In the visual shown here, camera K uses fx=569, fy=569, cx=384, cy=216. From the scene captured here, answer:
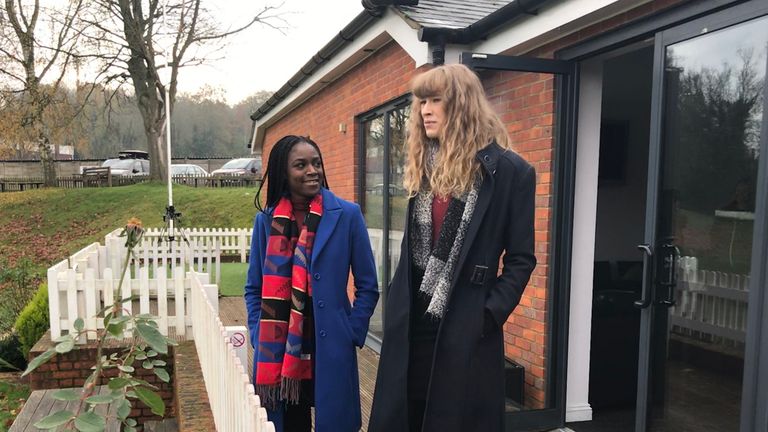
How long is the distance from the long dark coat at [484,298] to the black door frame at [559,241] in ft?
5.00

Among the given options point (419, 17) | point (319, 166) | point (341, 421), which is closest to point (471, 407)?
point (341, 421)

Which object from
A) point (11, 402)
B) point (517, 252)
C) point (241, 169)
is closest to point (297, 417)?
point (517, 252)

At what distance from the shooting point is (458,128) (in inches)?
79.8

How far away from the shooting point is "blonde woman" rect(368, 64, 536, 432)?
6.42 ft

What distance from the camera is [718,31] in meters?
2.39

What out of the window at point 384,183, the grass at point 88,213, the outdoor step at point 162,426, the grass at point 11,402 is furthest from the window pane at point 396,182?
the grass at point 88,213

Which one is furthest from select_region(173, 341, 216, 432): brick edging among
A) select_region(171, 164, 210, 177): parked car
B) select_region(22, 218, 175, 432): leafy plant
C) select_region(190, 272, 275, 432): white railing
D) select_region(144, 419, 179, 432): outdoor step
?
select_region(171, 164, 210, 177): parked car

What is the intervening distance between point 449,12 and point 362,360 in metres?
3.06

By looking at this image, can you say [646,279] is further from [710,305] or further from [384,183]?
[384,183]

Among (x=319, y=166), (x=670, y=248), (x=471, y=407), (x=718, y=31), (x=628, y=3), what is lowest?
(x=471, y=407)

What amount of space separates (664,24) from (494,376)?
1823 mm

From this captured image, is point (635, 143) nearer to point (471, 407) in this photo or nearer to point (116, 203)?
point (471, 407)

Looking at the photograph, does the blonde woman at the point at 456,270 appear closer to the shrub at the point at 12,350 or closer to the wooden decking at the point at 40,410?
the wooden decking at the point at 40,410

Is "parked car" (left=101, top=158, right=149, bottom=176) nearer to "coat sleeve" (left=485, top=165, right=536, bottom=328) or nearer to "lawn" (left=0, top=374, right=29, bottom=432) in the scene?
"lawn" (left=0, top=374, right=29, bottom=432)
